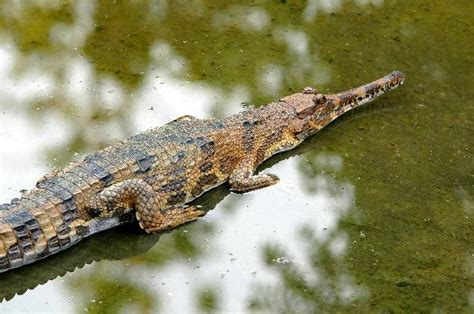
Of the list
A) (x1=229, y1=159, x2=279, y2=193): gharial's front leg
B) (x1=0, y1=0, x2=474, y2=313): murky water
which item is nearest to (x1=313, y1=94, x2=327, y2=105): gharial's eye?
(x1=0, y1=0, x2=474, y2=313): murky water

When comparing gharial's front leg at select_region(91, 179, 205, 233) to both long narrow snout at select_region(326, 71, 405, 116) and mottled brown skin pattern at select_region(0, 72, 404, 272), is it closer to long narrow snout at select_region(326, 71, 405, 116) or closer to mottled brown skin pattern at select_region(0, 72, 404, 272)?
mottled brown skin pattern at select_region(0, 72, 404, 272)

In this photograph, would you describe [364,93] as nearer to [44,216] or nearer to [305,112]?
[305,112]

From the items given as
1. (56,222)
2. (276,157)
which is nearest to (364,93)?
(276,157)

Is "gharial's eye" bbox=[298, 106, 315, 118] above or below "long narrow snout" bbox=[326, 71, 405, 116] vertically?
above

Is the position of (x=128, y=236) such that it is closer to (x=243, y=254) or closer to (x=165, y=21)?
(x=243, y=254)

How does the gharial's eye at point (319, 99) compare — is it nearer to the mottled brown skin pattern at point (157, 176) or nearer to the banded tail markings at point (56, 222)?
the mottled brown skin pattern at point (157, 176)

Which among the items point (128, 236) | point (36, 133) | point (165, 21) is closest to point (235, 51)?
point (165, 21)
